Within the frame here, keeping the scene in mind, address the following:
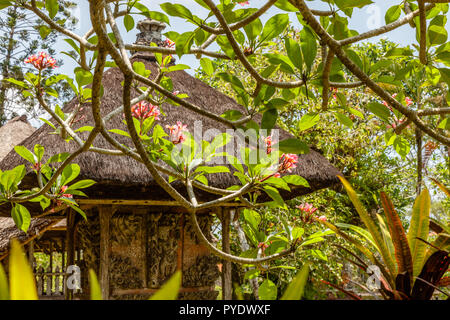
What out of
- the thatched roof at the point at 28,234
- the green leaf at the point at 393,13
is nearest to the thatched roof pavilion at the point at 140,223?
the thatched roof at the point at 28,234

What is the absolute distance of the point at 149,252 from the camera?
4734 mm

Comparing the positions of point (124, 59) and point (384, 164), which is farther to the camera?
point (384, 164)

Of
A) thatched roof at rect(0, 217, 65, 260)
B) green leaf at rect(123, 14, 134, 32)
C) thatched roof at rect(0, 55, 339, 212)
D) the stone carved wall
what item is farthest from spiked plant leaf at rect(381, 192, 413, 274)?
thatched roof at rect(0, 217, 65, 260)

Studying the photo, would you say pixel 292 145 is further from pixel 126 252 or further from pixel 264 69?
pixel 126 252

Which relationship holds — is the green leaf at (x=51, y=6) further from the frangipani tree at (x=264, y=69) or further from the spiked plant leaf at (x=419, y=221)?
the spiked plant leaf at (x=419, y=221)

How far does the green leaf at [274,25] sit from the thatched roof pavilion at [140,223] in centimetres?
293

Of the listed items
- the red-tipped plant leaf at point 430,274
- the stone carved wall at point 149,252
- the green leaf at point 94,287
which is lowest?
the stone carved wall at point 149,252

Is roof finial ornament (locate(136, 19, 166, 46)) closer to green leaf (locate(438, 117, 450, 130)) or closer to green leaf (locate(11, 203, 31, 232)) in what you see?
green leaf (locate(11, 203, 31, 232))

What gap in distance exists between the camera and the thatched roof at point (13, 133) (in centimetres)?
778

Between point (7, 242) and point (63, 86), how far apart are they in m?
8.46

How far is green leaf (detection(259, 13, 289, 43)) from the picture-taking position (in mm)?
1273
